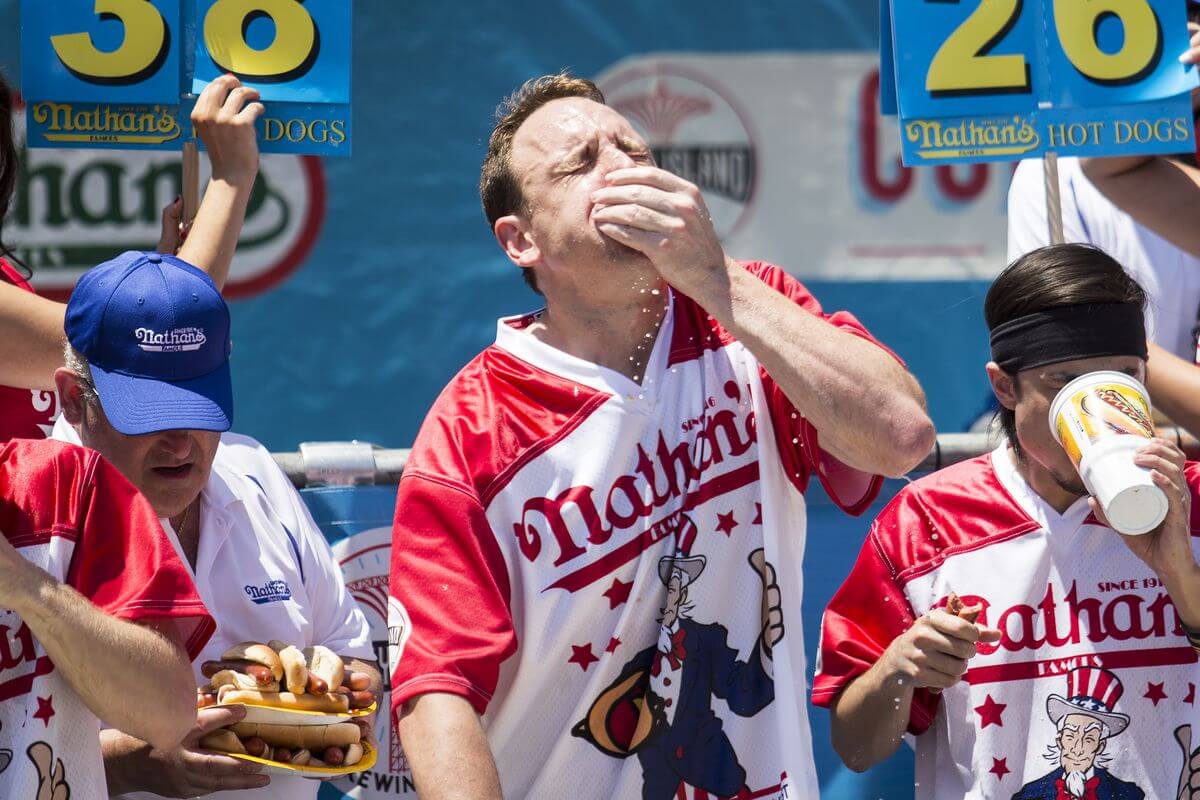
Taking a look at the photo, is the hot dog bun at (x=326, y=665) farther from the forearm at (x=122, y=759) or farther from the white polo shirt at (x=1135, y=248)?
the white polo shirt at (x=1135, y=248)

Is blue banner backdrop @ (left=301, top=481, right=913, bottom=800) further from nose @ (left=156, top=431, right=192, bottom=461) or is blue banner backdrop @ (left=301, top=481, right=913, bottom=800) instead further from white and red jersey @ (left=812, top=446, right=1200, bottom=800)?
nose @ (left=156, top=431, right=192, bottom=461)

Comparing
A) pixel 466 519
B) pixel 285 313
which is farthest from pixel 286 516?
pixel 285 313

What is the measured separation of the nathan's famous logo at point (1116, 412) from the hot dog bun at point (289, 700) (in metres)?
1.17

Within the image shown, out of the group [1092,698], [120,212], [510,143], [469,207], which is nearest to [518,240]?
[510,143]

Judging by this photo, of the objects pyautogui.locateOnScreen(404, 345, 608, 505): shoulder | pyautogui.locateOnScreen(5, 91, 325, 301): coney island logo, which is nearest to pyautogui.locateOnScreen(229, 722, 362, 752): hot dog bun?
pyautogui.locateOnScreen(404, 345, 608, 505): shoulder

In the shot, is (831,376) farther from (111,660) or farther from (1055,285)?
(111,660)

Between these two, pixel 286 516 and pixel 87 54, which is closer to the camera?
pixel 286 516

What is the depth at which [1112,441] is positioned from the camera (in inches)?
92.4

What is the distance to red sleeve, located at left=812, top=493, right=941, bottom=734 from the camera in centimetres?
265

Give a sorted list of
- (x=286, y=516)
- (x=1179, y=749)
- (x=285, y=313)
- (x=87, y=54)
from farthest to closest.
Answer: (x=285, y=313), (x=87, y=54), (x=286, y=516), (x=1179, y=749)

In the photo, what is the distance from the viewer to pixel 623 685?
236 centimetres

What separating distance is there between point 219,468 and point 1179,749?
5.24 feet

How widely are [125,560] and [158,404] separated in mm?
358

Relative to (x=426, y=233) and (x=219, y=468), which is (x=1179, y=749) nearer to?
(x=219, y=468)
